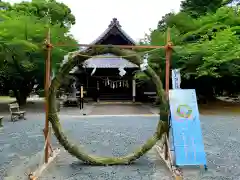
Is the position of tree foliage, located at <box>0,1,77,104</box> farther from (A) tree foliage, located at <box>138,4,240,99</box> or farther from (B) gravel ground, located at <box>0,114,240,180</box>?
(A) tree foliage, located at <box>138,4,240,99</box>

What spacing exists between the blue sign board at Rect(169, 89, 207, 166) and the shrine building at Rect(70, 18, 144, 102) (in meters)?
16.0

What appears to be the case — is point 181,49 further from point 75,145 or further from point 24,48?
point 75,145

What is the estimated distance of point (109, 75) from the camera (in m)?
23.7

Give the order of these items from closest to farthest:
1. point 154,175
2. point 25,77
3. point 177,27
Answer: point 154,175 < point 25,77 < point 177,27

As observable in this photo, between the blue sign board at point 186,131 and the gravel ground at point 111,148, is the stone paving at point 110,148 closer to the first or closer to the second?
the gravel ground at point 111,148

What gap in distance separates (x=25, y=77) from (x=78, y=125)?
7592mm

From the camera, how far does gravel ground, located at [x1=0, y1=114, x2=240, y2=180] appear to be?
5.27 m

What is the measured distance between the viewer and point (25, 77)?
1761 cm

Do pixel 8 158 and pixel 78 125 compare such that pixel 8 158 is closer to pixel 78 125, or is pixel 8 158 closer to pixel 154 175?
pixel 154 175

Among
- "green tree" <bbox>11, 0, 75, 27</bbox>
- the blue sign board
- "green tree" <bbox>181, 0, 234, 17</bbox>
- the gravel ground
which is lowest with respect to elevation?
the gravel ground

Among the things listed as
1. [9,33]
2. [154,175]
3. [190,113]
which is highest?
[9,33]

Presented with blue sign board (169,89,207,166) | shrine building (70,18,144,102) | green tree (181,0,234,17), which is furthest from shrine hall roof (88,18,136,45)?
blue sign board (169,89,207,166)

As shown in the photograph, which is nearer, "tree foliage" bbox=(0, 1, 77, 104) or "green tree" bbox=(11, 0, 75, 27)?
"tree foliage" bbox=(0, 1, 77, 104)

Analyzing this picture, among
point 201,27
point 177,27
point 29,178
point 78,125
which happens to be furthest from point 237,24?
point 29,178
